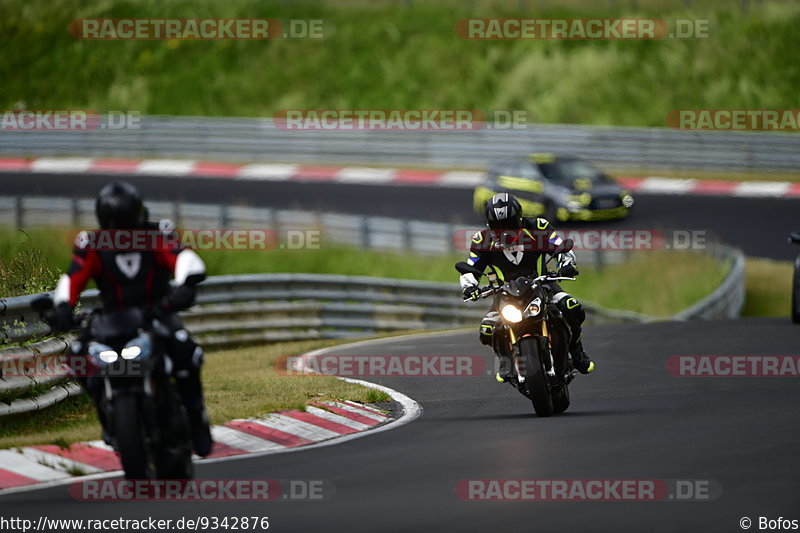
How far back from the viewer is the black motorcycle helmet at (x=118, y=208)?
339 inches

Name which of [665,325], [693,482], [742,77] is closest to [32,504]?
[693,482]

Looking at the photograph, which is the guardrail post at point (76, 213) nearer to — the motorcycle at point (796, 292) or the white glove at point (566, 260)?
the motorcycle at point (796, 292)

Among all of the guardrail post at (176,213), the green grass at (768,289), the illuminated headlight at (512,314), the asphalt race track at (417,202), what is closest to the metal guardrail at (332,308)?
the green grass at (768,289)

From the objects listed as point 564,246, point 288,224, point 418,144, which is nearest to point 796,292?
point 564,246

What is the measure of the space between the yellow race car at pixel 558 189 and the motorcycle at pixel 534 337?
17606mm

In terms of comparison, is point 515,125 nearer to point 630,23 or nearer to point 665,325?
point 630,23

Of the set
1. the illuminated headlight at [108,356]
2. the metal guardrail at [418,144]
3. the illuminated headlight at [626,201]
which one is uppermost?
the metal guardrail at [418,144]

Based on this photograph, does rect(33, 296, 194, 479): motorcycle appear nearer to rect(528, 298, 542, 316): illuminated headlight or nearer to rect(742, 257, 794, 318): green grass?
rect(528, 298, 542, 316): illuminated headlight

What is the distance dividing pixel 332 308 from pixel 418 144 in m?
14.8

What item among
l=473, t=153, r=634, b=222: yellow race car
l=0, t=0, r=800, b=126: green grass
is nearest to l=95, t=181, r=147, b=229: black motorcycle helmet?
l=473, t=153, r=634, b=222: yellow race car

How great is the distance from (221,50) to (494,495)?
38.0 meters

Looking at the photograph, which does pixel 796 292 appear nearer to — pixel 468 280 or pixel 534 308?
pixel 468 280

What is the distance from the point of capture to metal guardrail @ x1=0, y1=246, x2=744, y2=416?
22.1 m

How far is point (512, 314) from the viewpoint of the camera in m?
11.4
